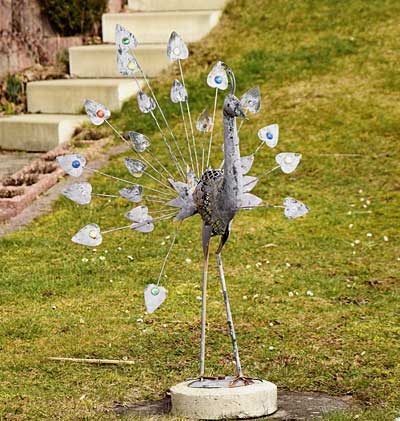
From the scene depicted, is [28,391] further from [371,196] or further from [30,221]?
[371,196]

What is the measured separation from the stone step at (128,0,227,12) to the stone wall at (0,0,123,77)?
121cm

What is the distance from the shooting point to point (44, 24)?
50.2ft

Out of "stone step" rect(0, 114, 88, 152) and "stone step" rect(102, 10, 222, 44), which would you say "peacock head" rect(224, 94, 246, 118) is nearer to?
"stone step" rect(0, 114, 88, 152)

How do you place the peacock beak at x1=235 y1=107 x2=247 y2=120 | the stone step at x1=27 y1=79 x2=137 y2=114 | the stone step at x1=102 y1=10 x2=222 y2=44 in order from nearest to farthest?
1. the peacock beak at x1=235 y1=107 x2=247 y2=120
2. the stone step at x1=27 y1=79 x2=137 y2=114
3. the stone step at x1=102 y1=10 x2=222 y2=44

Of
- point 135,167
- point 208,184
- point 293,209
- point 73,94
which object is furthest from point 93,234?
point 73,94

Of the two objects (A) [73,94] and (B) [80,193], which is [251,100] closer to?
(B) [80,193]

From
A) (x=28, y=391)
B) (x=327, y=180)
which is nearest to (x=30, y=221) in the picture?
(x=327, y=180)

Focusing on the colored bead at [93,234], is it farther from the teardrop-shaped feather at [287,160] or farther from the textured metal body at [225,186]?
the teardrop-shaped feather at [287,160]

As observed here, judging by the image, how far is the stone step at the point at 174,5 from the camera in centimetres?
1581

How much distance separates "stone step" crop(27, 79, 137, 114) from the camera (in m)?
13.8

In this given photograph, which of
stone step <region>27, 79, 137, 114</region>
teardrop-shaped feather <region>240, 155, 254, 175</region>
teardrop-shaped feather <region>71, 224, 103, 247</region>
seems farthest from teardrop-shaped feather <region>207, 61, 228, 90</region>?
stone step <region>27, 79, 137, 114</region>

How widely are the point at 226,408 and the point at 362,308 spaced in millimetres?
2590

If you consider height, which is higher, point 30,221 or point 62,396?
point 30,221

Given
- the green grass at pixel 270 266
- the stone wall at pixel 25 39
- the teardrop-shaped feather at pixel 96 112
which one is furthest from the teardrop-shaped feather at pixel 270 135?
the stone wall at pixel 25 39
